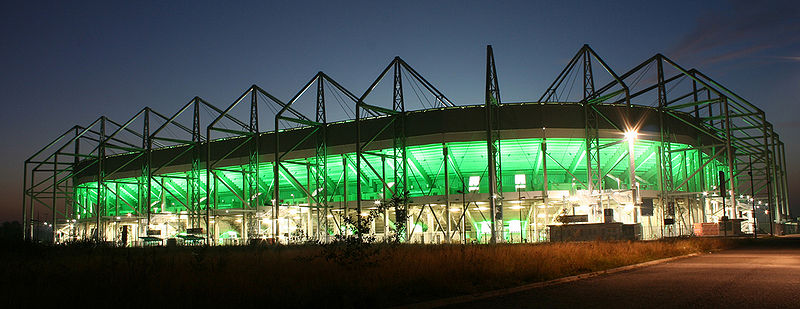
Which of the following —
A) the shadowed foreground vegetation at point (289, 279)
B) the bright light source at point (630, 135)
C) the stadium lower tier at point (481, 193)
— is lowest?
the shadowed foreground vegetation at point (289, 279)

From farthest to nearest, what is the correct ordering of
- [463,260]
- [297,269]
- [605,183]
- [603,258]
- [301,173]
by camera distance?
[301,173], [605,183], [603,258], [463,260], [297,269]

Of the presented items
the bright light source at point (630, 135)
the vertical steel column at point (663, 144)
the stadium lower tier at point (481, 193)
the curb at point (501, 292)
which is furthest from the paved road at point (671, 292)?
the vertical steel column at point (663, 144)

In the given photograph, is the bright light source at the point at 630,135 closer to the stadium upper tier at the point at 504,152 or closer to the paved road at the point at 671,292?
the stadium upper tier at the point at 504,152

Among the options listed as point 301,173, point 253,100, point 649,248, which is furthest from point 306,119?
point 649,248

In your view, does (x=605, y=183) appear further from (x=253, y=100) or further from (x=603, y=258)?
(x=603, y=258)

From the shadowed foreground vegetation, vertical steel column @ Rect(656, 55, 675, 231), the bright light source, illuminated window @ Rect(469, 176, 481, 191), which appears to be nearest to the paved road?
the shadowed foreground vegetation

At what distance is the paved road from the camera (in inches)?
461

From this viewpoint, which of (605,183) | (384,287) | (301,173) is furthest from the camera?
(301,173)

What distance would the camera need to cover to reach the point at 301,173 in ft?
229

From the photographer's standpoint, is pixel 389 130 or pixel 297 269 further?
pixel 389 130

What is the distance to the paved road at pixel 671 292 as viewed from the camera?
38.4ft

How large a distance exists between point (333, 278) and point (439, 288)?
93.6 inches

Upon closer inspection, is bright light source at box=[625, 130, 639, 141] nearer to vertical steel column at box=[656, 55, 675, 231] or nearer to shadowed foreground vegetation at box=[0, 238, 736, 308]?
vertical steel column at box=[656, 55, 675, 231]

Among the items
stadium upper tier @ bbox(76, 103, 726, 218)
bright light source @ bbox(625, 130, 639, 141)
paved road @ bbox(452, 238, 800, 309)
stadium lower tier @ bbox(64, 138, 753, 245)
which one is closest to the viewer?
paved road @ bbox(452, 238, 800, 309)
